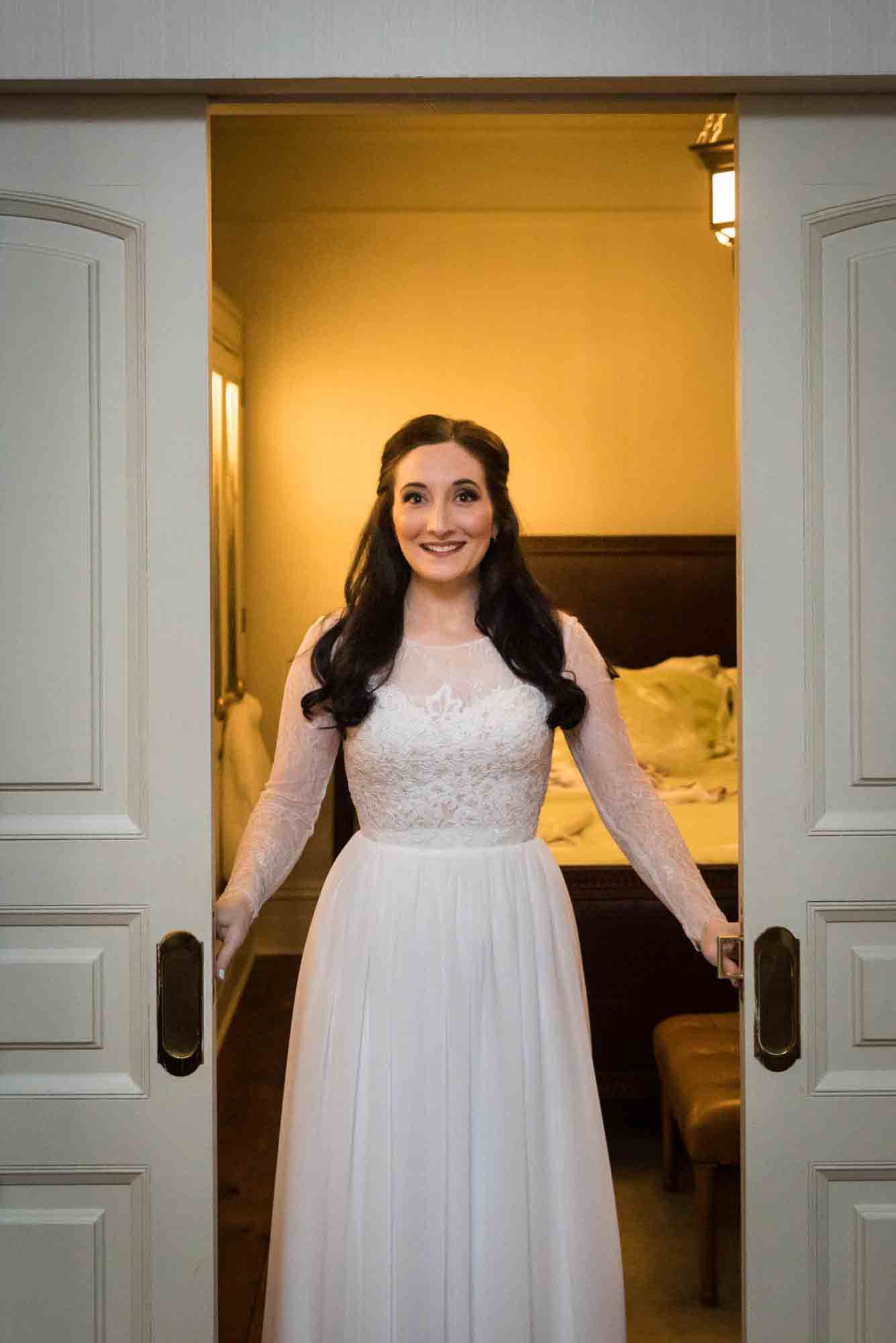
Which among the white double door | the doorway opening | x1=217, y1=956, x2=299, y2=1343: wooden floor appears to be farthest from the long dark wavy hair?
→ the doorway opening

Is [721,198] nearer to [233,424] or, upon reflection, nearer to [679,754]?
[679,754]

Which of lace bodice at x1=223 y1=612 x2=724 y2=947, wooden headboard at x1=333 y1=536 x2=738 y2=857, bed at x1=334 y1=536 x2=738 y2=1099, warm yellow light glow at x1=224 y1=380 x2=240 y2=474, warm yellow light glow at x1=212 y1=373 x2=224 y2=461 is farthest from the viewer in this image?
wooden headboard at x1=333 y1=536 x2=738 y2=857

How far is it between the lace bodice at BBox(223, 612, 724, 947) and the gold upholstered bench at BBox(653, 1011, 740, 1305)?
0.71m

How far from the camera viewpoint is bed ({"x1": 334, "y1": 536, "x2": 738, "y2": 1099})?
3.65 meters

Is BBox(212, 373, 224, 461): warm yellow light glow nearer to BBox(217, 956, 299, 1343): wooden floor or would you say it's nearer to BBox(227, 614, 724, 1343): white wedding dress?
BBox(217, 956, 299, 1343): wooden floor

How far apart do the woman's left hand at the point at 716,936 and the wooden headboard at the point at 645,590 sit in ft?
11.0

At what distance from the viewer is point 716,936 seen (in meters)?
2.02

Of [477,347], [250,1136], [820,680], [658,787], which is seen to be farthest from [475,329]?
[820,680]

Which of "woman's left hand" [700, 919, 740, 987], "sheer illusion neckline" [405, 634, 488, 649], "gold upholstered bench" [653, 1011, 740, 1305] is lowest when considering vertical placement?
"gold upholstered bench" [653, 1011, 740, 1305]

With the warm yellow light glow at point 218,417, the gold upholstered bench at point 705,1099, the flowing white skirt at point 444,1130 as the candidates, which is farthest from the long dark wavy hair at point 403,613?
the warm yellow light glow at point 218,417

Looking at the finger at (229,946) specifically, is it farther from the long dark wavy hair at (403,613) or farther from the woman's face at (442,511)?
the woman's face at (442,511)

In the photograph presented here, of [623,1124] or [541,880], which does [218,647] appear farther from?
[541,880]

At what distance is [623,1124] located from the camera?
3.90m

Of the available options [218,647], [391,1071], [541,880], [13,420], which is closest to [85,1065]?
[391,1071]
